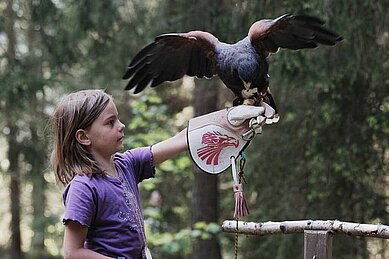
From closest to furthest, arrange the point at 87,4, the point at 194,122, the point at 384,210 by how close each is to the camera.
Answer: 1. the point at 194,122
2. the point at 384,210
3. the point at 87,4

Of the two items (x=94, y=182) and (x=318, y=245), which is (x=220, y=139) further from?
(x=318, y=245)

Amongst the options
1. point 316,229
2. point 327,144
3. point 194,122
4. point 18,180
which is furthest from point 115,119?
point 18,180

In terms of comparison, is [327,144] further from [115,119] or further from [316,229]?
[115,119]

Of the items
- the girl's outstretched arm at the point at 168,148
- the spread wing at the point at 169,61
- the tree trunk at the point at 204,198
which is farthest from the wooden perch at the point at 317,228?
the tree trunk at the point at 204,198

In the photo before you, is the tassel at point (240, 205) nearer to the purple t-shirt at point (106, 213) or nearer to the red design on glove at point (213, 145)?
the red design on glove at point (213, 145)

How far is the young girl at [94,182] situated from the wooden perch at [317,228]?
0.52 meters

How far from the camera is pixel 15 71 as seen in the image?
601cm

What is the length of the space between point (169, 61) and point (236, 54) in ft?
1.33

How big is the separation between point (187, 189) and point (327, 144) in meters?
2.57

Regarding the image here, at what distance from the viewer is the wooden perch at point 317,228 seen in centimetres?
233

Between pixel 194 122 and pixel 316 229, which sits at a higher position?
pixel 194 122

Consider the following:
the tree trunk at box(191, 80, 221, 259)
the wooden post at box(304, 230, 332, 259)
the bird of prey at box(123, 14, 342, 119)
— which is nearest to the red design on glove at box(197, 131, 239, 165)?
the bird of prey at box(123, 14, 342, 119)

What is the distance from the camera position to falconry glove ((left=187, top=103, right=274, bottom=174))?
2021 millimetres

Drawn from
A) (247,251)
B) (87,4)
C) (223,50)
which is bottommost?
(247,251)
